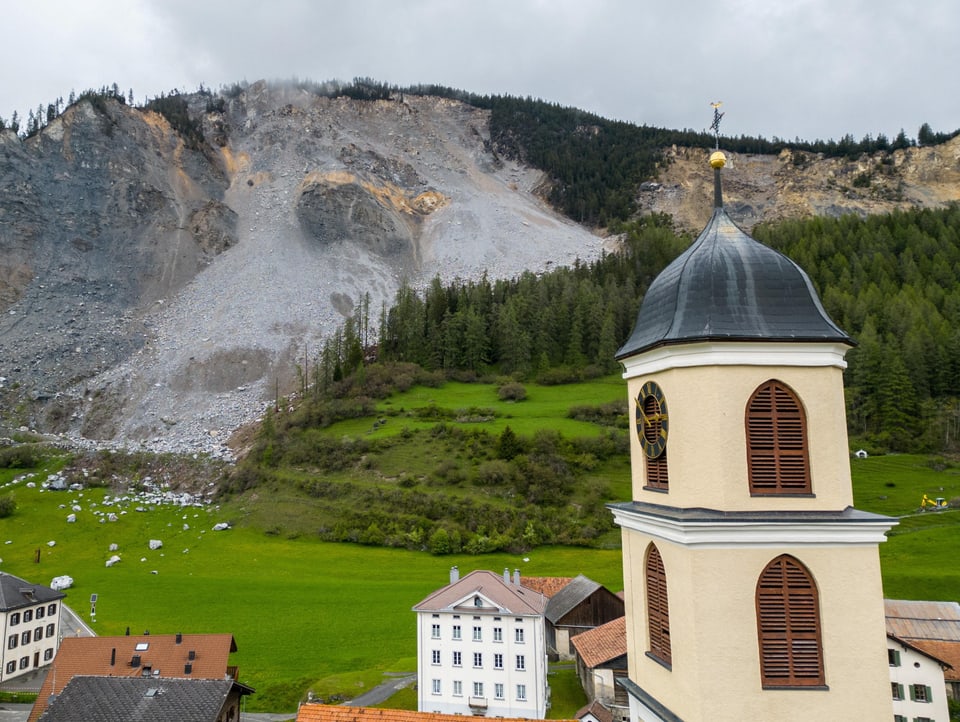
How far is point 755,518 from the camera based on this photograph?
919 cm

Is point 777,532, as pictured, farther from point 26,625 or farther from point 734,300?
point 26,625

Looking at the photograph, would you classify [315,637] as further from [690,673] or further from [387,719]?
[690,673]

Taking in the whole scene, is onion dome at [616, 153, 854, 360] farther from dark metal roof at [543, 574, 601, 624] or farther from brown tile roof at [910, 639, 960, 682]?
dark metal roof at [543, 574, 601, 624]

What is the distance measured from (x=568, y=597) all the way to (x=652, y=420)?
30.0 metres

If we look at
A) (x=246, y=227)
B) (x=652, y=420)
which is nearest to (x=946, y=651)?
(x=652, y=420)


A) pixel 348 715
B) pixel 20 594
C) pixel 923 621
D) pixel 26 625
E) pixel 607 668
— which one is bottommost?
pixel 607 668

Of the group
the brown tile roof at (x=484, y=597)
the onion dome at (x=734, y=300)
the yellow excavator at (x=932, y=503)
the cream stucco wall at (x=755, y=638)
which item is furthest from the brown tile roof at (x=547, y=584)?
the yellow excavator at (x=932, y=503)

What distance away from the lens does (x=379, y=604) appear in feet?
143

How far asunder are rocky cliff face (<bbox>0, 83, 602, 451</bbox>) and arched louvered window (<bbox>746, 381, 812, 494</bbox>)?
82.5 meters

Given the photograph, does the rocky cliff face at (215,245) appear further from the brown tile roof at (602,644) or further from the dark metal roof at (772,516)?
the dark metal roof at (772,516)

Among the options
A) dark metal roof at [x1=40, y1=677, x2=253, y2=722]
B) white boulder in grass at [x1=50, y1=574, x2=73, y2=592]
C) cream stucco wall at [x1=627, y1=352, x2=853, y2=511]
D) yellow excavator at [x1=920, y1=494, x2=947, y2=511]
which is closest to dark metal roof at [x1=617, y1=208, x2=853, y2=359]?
cream stucco wall at [x1=627, y1=352, x2=853, y2=511]

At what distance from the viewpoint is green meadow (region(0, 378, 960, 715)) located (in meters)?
35.5

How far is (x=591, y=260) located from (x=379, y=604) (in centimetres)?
11096

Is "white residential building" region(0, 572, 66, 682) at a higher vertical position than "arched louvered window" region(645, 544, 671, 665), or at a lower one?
lower
